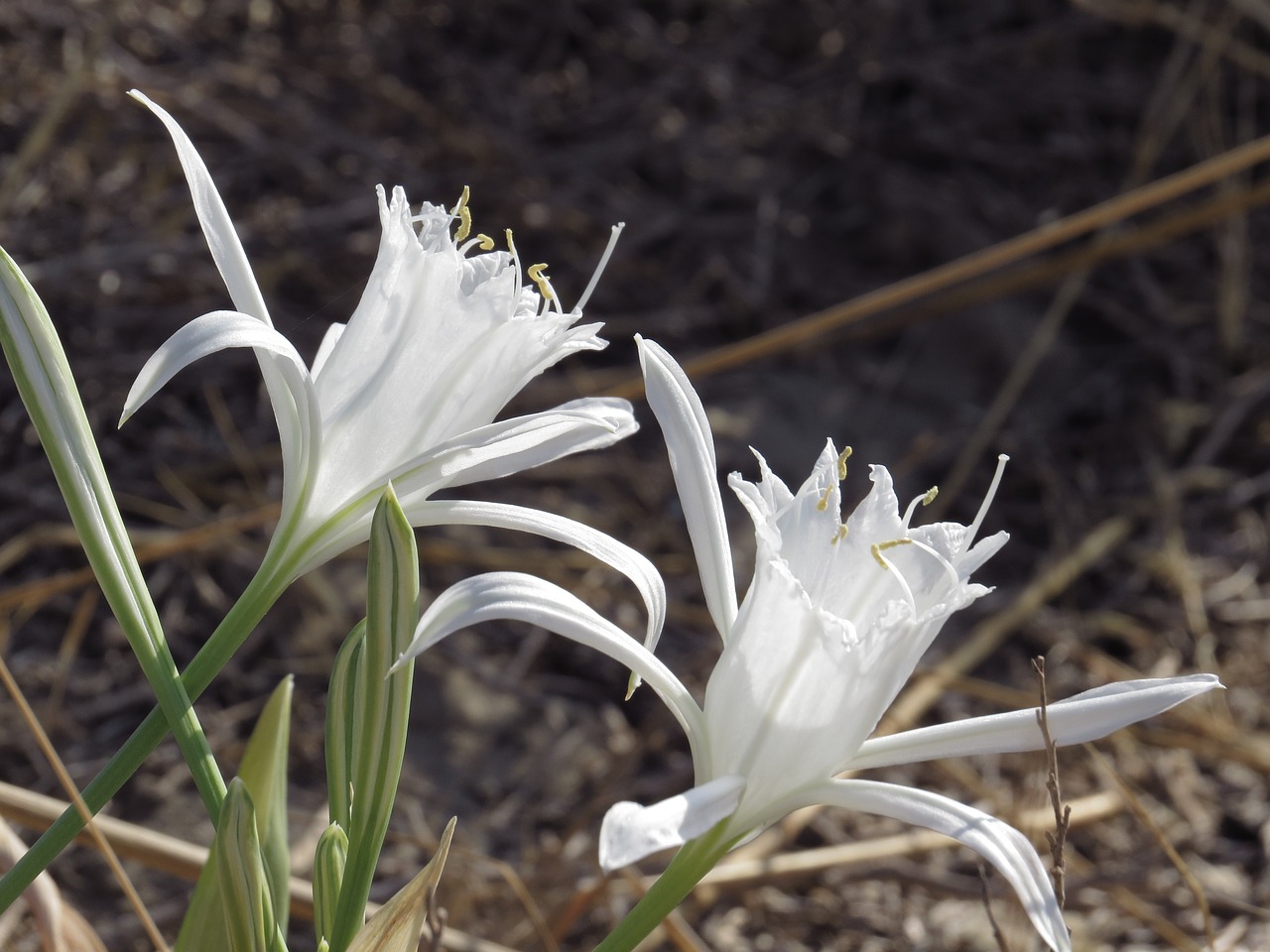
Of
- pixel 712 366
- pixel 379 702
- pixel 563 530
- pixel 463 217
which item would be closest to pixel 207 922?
pixel 379 702

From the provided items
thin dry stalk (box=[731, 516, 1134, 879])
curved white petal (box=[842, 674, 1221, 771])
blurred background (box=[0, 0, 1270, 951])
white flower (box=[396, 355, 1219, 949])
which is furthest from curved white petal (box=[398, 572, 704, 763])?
thin dry stalk (box=[731, 516, 1134, 879])

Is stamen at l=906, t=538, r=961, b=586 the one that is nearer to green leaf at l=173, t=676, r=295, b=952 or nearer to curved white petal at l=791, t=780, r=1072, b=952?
curved white petal at l=791, t=780, r=1072, b=952

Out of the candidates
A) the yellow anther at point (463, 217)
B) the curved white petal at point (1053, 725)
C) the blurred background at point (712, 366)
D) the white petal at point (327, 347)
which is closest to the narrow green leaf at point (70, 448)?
the white petal at point (327, 347)

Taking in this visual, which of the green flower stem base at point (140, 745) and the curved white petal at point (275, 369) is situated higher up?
the curved white petal at point (275, 369)

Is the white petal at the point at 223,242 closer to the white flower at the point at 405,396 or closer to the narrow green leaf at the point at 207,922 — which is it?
the white flower at the point at 405,396

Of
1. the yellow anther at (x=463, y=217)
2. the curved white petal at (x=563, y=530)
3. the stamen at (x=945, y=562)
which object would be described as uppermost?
the yellow anther at (x=463, y=217)

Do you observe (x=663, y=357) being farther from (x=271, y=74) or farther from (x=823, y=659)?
(x=271, y=74)

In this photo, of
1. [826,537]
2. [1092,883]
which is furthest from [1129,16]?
[826,537]
